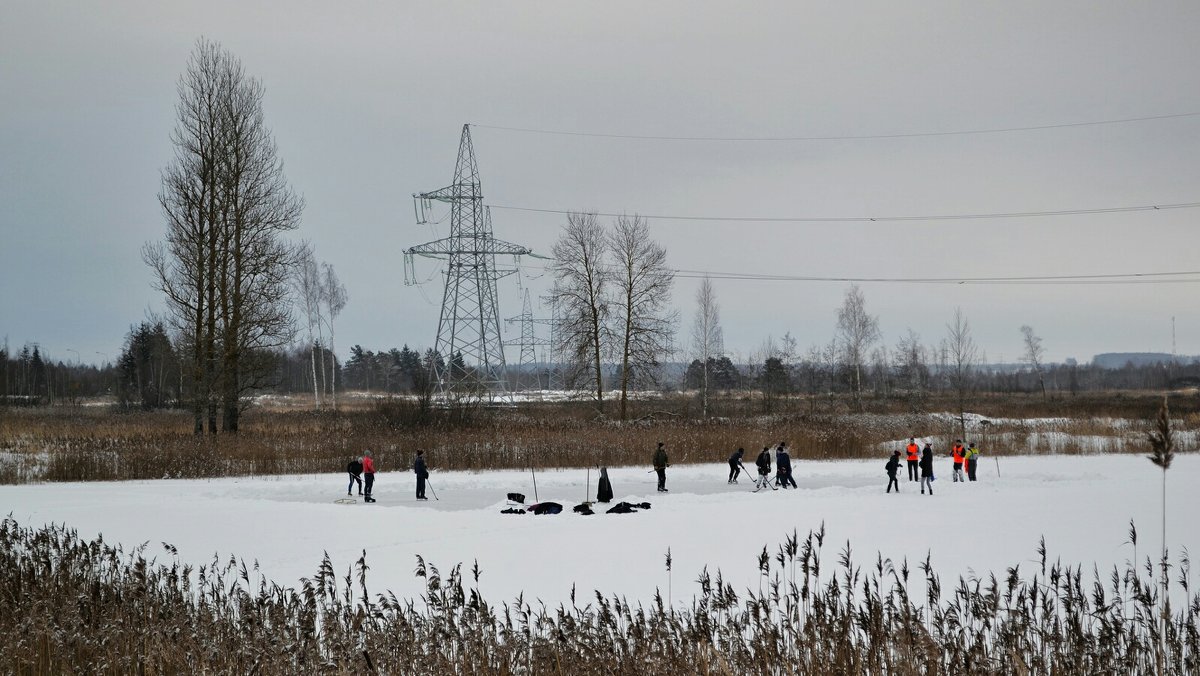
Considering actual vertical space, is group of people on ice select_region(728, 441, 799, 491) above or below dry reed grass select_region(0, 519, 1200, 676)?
below

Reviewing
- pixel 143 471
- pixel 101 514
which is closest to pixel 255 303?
pixel 143 471

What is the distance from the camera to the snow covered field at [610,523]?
12.1 meters

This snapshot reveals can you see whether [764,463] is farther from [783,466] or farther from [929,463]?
[929,463]

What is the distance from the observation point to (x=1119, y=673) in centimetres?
503

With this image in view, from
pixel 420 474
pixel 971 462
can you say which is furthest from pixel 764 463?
pixel 420 474

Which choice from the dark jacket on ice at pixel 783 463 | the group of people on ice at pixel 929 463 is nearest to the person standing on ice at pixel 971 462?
the group of people on ice at pixel 929 463

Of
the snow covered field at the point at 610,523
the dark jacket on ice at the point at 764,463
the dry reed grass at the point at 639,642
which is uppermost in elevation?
the dry reed grass at the point at 639,642

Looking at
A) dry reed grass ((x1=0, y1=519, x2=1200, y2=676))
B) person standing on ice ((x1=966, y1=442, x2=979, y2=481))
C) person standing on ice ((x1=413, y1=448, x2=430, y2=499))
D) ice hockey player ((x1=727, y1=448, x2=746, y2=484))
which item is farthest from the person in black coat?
dry reed grass ((x1=0, y1=519, x2=1200, y2=676))

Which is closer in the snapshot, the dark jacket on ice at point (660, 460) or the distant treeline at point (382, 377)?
the dark jacket on ice at point (660, 460)

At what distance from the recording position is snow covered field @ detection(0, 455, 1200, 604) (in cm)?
1210

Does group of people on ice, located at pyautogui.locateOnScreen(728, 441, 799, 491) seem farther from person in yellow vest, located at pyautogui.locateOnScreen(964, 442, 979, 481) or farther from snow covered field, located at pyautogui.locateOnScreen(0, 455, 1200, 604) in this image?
person in yellow vest, located at pyautogui.locateOnScreen(964, 442, 979, 481)

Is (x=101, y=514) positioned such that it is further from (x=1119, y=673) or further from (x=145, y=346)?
(x=145, y=346)

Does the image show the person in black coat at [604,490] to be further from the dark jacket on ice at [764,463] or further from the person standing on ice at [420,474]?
the dark jacket on ice at [764,463]

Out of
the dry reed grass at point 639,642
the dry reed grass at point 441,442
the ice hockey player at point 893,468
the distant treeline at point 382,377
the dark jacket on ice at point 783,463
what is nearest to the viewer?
the dry reed grass at point 639,642
